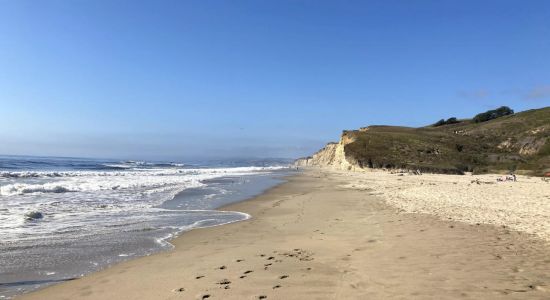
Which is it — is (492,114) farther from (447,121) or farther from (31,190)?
(31,190)

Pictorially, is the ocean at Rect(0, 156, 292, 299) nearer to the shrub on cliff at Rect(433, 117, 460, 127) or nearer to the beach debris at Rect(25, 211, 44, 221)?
the beach debris at Rect(25, 211, 44, 221)

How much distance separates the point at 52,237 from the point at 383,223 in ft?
28.5

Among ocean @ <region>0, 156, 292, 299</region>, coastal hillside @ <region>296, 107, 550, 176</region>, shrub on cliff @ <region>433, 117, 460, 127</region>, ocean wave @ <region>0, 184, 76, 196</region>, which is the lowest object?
ocean @ <region>0, 156, 292, 299</region>

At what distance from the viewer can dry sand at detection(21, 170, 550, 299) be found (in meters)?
5.59

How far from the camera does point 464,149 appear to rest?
5450 cm

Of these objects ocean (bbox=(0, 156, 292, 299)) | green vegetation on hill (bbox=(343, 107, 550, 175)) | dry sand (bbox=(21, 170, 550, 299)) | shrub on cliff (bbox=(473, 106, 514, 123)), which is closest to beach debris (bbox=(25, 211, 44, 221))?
ocean (bbox=(0, 156, 292, 299))

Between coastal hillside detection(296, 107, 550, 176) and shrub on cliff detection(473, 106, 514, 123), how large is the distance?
862 inches

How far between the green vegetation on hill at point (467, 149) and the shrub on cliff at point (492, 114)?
22893 mm

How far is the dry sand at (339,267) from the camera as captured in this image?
220 inches

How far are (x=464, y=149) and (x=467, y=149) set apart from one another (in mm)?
362

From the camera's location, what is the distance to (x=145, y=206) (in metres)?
16.8

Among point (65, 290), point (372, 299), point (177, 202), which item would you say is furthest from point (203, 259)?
point (177, 202)

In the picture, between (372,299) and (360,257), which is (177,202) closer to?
(360,257)

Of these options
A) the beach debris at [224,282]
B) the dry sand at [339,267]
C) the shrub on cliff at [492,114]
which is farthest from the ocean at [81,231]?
the shrub on cliff at [492,114]
